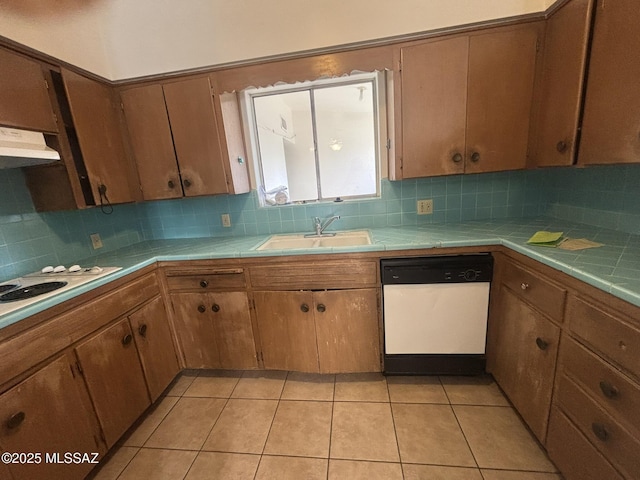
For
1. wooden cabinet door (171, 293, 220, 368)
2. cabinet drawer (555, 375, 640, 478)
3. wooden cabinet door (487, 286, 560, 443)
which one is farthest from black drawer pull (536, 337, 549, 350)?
wooden cabinet door (171, 293, 220, 368)

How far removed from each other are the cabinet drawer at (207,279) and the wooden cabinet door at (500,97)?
165 centimetres

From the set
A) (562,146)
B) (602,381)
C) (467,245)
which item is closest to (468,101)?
(562,146)

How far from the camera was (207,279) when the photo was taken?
174 centimetres

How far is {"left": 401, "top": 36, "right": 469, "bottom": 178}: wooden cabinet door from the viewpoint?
1519 millimetres

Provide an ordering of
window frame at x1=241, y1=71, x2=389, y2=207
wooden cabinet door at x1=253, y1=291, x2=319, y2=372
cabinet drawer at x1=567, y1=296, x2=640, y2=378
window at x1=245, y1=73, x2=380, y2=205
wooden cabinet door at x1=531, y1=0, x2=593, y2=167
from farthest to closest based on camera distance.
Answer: window at x1=245, y1=73, x2=380, y2=205 → window frame at x1=241, y1=71, x2=389, y2=207 → wooden cabinet door at x1=253, y1=291, x2=319, y2=372 → wooden cabinet door at x1=531, y1=0, x2=593, y2=167 → cabinet drawer at x1=567, y1=296, x2=640, y2=378

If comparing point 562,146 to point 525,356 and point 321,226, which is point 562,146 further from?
point 321,226

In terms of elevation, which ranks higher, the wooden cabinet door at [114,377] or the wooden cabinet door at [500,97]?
the wooden cabinet door at [500,97]

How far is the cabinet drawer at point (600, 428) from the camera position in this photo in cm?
81

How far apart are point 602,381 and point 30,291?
93.5 inches

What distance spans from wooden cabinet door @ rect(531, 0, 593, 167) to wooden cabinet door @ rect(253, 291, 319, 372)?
1594mm

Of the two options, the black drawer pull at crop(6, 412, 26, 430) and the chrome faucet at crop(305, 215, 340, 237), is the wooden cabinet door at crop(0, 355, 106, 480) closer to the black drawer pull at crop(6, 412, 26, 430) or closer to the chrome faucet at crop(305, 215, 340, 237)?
the black drawer pull at crop(6, 412, 26, 430)

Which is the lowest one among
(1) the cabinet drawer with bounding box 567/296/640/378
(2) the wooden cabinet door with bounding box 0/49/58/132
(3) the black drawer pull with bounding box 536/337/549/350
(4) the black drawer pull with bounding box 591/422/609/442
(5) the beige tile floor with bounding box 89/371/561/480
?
(5) the beige tile floor with bounding box 89/371/561/480

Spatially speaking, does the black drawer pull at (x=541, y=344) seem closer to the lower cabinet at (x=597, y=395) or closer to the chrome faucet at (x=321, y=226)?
the lower cabinet at (x=597, y=395)

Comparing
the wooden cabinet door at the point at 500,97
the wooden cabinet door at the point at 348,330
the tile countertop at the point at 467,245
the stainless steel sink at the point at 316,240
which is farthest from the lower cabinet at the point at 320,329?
the wooden cabinet door at the point at 500,97
